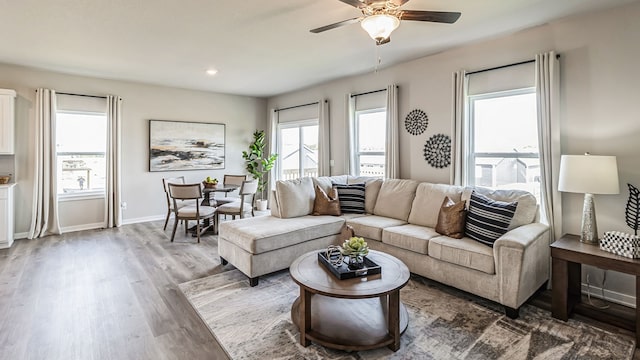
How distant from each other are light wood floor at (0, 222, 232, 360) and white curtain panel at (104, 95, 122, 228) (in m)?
0.89

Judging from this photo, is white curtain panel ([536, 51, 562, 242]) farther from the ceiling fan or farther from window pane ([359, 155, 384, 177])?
window pane ([359, 155, 384, 177])

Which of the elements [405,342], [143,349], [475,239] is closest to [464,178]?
[475,239]

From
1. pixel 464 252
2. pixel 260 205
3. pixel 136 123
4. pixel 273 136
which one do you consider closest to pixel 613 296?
pixel 464 252

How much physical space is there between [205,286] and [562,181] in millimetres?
3492

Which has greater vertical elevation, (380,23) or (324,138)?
(380,23)

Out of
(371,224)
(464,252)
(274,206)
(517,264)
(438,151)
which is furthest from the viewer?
(438,151)

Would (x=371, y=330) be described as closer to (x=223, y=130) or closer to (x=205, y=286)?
(x=205, y=286)

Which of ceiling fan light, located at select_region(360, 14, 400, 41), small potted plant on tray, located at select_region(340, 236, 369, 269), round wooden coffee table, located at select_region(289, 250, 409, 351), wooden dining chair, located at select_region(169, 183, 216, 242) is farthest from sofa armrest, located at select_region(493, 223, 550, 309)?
wooden dining chair, located at select_region(169, 183, 216, 242)

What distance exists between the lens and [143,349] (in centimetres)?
222

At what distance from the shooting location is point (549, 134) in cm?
319

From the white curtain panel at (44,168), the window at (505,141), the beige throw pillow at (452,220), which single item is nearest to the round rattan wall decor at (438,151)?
the window at (505,141)

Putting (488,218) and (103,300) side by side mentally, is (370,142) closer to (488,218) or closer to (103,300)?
(488,218)

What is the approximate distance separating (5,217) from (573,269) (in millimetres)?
6841

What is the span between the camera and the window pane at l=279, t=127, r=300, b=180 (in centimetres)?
718
